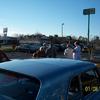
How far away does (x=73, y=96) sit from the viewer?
4039 millimetres

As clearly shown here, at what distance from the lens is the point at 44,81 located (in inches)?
145

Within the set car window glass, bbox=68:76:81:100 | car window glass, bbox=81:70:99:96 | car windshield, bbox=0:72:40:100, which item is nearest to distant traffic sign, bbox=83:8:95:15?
car window glass, bbox=81:70:99:96

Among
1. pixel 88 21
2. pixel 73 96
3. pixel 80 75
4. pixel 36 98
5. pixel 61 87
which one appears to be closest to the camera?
pixel 36 98

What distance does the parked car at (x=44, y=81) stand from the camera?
3.70 m

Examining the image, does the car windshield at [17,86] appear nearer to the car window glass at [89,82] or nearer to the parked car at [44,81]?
the parked car at [44,81]

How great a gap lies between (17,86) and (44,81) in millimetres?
641

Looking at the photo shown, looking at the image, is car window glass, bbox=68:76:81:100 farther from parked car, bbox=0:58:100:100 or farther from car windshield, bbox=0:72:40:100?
car windshield, bbox=0:72:40:100

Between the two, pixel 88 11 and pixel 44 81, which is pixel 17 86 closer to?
pixel 44 81

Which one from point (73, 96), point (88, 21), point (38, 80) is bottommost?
point (73, 96)

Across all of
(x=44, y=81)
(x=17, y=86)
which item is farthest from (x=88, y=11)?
(x=44, y=81)

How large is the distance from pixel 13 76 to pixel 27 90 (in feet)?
0.90

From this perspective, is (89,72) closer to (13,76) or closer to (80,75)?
(80,75)

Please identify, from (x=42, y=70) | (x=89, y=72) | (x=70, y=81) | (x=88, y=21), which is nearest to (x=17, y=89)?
(x=42, y=70)

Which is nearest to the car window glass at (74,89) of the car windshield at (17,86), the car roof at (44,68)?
the car roof at (44,68)
